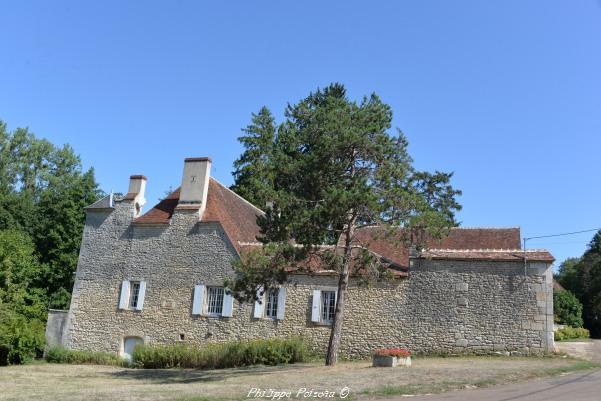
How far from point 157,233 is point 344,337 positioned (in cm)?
911

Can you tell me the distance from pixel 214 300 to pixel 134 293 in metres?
3.80

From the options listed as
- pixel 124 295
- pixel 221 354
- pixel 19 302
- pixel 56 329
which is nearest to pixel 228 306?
pixel 221 354

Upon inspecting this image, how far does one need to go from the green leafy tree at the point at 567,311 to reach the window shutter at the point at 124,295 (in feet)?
84.5

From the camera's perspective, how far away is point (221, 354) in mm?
18578

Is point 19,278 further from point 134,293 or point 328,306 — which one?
point 328,306

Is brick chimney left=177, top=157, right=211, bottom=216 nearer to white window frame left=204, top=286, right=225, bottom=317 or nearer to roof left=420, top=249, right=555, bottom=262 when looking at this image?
white window frame left=204, top=286, right=225, bottom=317

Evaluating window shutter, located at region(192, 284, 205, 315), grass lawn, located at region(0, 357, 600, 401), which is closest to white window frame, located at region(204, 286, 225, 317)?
window shutter, located at region(192, 284, 205, 315)

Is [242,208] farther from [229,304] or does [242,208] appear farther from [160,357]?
[160,357]

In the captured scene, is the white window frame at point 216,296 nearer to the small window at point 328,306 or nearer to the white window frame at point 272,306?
the white window frame at point 272,306

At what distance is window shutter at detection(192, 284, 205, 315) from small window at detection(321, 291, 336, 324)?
4863mm

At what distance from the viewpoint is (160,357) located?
19.5 metres

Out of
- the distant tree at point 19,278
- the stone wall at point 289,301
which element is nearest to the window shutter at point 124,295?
the stone wall at point 289,301

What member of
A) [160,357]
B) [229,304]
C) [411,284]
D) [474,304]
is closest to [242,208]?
[229,304]

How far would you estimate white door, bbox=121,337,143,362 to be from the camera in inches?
830
